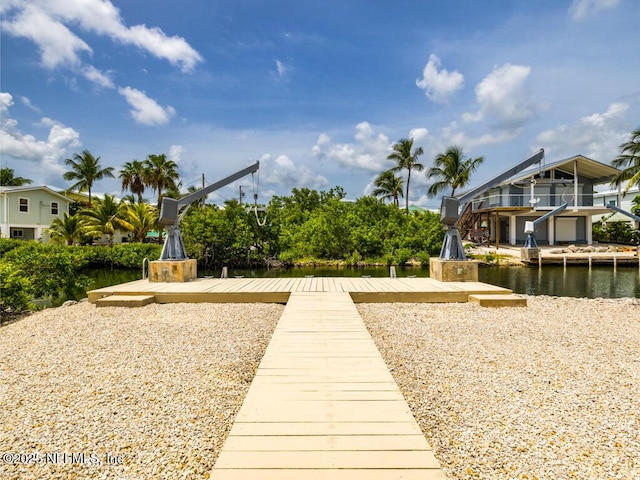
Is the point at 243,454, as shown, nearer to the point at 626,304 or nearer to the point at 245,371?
the point at 245,371

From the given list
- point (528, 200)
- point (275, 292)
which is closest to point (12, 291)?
point (275, 292)

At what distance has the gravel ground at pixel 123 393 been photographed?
2602 millimetres

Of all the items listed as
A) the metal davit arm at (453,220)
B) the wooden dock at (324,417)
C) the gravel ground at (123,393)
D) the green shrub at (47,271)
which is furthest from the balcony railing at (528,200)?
the gravel ground at (123,393)

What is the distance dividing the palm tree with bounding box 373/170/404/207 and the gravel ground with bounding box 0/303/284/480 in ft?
106

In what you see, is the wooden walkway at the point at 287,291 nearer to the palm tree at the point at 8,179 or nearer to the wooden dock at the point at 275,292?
the wooden dock at the point at 275,292

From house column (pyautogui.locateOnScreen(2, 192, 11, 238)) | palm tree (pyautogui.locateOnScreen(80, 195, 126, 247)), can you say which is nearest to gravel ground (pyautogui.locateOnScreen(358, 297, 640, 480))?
palm tree (pyautogui.locateOnScreen(80, 195, 126, 247))

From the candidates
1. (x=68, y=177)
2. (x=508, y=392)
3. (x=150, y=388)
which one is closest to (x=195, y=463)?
(x=150, y=388)

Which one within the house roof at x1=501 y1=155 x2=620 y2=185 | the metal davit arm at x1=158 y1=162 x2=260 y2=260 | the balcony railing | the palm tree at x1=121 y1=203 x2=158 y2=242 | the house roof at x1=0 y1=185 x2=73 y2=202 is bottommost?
the metal davit arm at x1=158 y1=162 x2=260 y2=260

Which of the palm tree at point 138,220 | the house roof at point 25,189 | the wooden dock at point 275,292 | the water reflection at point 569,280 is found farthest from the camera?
the palm tree at point 138,220

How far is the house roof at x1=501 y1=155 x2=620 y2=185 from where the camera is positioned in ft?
86.7

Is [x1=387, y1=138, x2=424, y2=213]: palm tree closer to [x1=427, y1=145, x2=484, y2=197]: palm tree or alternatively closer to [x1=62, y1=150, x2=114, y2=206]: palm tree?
[x1=427, y1=145, x2=484, y2=197]: palm tree

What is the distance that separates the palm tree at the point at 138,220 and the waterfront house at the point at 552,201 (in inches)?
956

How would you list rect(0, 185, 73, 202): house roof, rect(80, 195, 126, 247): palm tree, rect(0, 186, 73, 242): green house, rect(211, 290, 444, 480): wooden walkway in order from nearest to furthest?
rect(211, 290, 444, 480): wooden walkway → rect(0, 185, 73, 202): house roof → rect(0, 186, 73, 242): green house → rect(80, 195, 126, 247): palm tree

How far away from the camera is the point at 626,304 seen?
847cm
